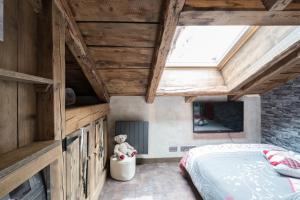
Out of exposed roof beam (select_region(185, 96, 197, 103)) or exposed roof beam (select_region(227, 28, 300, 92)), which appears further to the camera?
exposed roof beam (select_region(185, 96, 197, 103))

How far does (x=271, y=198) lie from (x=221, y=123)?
2.31 m

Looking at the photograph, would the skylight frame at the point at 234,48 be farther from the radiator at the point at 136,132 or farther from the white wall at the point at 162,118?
the radiator at the point at 136,132

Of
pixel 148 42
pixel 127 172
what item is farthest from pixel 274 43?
pixel 127 172

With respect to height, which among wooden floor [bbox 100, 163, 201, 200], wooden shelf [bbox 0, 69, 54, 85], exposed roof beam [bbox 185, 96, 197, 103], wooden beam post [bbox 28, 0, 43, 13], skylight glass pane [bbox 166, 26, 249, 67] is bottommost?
wooden floor [bbox 100, 163, 201, 200]

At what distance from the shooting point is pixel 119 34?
5.86ft

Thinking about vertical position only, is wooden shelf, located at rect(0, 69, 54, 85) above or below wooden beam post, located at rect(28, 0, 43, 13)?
below

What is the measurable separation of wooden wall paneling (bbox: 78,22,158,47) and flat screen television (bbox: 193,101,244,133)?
2.37m

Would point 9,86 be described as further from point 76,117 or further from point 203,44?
point 203,44

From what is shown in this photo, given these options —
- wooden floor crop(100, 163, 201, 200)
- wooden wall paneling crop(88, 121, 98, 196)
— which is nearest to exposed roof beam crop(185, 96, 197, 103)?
wooden floor crop(100, 163, 201, 200)

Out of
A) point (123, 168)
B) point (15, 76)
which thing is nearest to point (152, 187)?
point (123, 168)

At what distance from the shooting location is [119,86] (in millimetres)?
3109

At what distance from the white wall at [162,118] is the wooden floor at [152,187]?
524 millimetres

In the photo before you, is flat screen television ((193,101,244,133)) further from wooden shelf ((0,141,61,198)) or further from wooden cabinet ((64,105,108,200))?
wooden shelf ((0,141,61,198))

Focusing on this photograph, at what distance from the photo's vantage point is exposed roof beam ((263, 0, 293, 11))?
1.37 m
